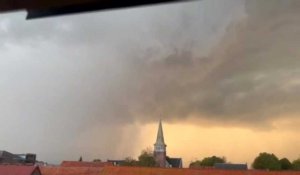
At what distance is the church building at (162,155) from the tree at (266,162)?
743 inches

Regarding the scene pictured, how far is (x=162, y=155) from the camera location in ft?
279

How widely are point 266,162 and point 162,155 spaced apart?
25.6m

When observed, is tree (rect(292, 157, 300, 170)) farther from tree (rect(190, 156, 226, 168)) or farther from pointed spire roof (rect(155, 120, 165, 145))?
pointed spire roof (rect(155, 120, 165, 145))

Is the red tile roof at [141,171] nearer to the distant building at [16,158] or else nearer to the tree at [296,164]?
the distant building at [16,158]

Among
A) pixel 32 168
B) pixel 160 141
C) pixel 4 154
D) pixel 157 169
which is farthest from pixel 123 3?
pixel 160 141

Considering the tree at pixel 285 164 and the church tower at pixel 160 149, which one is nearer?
the tree at pixel 285 164

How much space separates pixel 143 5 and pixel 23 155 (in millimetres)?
73672

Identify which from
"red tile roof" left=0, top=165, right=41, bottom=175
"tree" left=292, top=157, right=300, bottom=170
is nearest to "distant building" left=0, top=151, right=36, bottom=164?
"red tile roof" left=0, top=165, right=41, bottom=175

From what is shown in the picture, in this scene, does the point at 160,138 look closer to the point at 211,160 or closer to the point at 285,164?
the point at 211,160

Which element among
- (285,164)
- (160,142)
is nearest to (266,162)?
(285,164)

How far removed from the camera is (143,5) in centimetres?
176

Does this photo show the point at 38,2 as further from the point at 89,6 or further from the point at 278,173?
the point at 278,173

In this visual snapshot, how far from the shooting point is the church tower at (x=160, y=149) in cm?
8300

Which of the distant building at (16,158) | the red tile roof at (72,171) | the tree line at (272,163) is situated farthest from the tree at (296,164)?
→ the distant building at (16,158)
